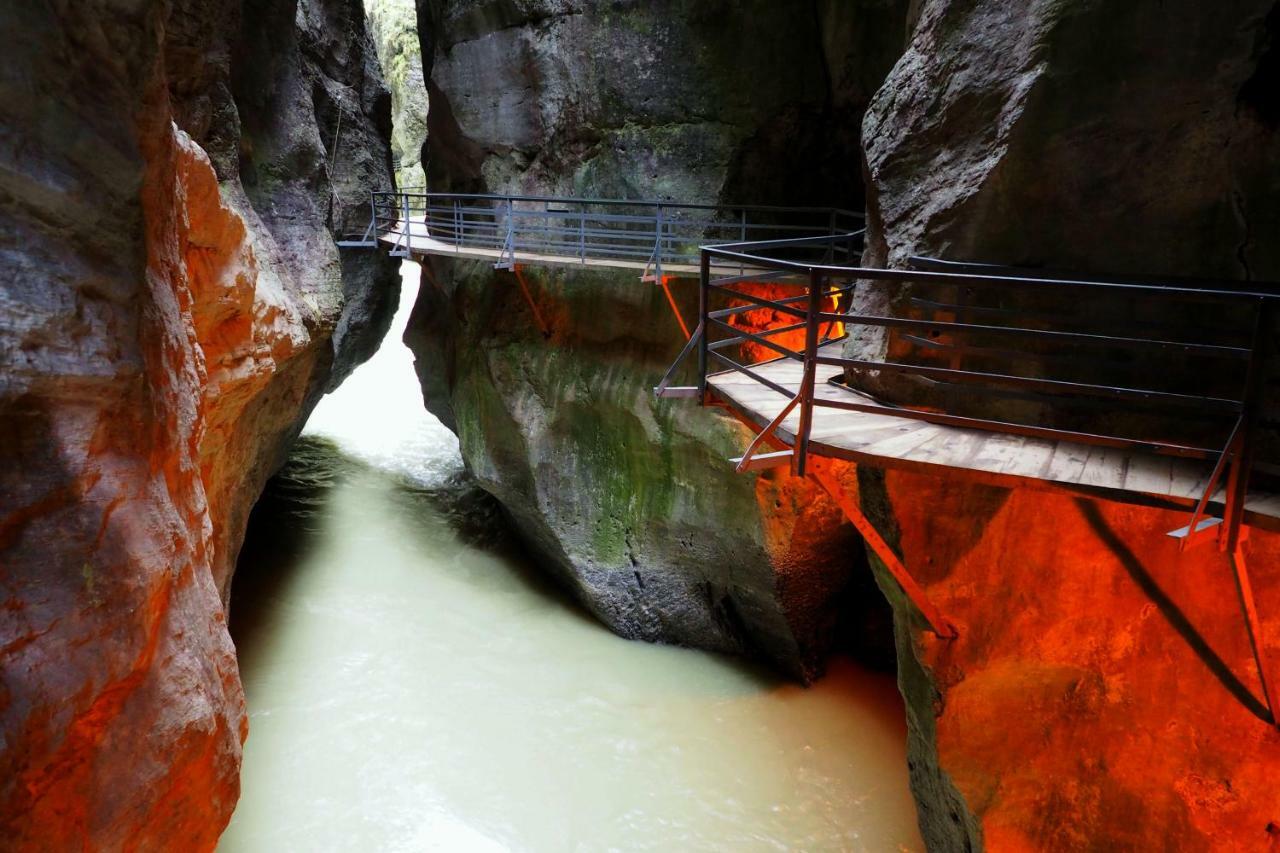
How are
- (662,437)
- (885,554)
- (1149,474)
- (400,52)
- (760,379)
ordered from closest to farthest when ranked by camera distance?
1. (1149,474)
2. (760,379)
3. (885,554)
4. (662,437)
5. (400,52)

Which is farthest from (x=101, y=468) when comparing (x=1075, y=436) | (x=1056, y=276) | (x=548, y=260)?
(x=548, y=260)

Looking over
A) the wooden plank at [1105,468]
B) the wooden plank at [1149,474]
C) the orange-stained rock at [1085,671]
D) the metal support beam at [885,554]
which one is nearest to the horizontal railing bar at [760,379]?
the metal support beam at [885,554]

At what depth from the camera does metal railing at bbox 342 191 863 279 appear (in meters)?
9.24

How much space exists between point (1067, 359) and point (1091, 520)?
3.34 ft

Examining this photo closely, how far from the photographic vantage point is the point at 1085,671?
4.32 meters

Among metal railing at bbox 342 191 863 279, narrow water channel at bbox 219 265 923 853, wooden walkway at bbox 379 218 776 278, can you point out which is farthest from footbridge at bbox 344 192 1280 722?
metal railing at bbox 342 191 863 279

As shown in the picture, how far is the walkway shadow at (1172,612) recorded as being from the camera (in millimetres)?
3791

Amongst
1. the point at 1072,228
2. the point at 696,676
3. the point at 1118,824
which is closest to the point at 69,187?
the point at 1072,228

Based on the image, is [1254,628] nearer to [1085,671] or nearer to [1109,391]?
[1085,671]

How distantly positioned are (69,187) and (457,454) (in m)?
13.2

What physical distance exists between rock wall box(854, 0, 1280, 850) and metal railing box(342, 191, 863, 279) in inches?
165

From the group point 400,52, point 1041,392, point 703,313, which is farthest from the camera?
point 400,52

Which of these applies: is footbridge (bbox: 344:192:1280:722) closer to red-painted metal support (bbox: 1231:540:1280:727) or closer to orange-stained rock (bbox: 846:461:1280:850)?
red-painted metal support (bbox: 1231:540:1280:727)

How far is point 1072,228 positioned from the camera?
4387 mm
